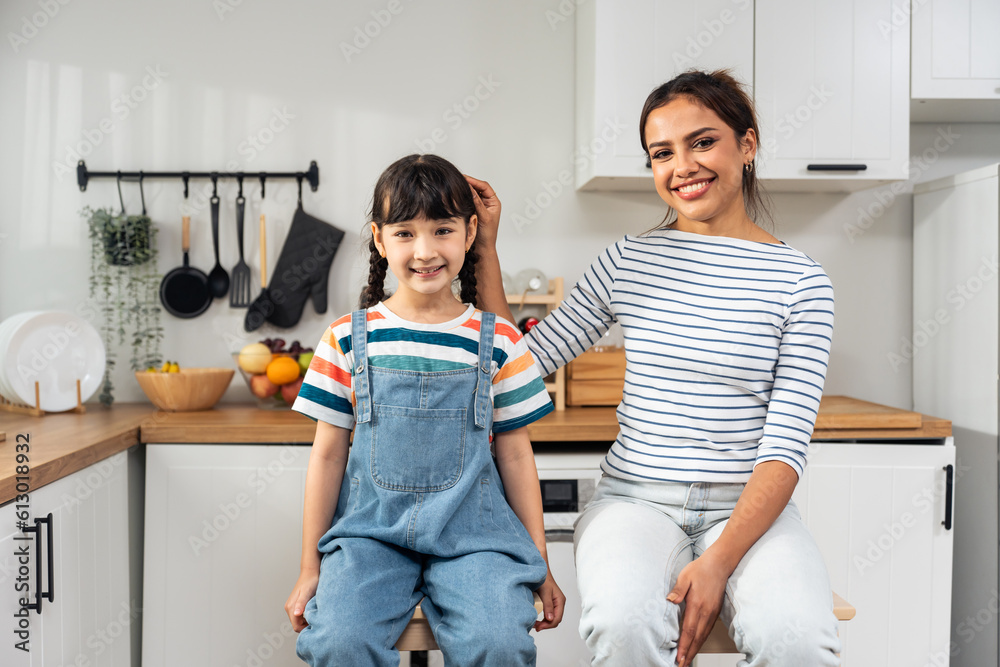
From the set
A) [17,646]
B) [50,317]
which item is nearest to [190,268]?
[50,317]

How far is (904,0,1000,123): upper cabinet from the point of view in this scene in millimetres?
1832

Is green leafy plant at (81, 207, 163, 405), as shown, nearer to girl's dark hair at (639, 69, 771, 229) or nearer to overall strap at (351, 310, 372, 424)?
overall strap at (351, 310, 372, 424)

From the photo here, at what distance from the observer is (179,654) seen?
161cm

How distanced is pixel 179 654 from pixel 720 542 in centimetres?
125

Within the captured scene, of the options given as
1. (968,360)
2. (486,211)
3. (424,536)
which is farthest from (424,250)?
(968,360)

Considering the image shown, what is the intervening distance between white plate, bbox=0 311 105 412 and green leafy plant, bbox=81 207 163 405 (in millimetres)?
149

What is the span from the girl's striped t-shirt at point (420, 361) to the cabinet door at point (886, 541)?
2.90 feet

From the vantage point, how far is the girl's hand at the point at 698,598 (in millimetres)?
941

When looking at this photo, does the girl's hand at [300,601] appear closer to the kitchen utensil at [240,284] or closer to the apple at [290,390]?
the apple at [290,390]

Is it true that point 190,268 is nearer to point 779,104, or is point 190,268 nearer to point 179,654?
point 179,654

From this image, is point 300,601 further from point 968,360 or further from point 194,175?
point 968,360

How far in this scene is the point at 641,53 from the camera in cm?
178

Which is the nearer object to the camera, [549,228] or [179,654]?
[179,654]

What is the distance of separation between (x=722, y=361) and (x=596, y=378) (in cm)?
75
